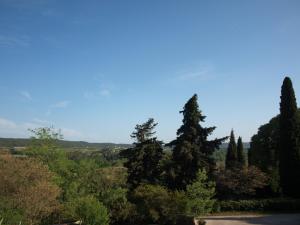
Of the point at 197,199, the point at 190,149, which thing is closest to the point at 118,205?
the point at 197,199

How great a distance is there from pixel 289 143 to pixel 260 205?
22.9 ft

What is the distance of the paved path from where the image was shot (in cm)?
3241

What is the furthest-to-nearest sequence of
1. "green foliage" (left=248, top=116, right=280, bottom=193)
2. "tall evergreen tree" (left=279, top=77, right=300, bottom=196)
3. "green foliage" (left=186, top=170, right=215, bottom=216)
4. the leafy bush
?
"green foliage" (left=248, top=116, right=280, bottom=193) → "tall evergreen tree" (left=279, top=77, right=300, bottom=196) → the leafy bush → "green foliage" (left=186, top=170, right=215, bottom=216)

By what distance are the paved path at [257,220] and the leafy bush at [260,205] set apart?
300 cm

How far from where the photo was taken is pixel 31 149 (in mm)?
42312

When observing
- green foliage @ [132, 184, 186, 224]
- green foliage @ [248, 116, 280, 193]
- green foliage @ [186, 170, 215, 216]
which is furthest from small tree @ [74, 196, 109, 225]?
green foliage @ [248, 116, 280, 193]

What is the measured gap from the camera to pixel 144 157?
45.7 metres

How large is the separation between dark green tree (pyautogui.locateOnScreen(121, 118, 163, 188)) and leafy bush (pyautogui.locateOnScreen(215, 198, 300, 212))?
25.9 ft

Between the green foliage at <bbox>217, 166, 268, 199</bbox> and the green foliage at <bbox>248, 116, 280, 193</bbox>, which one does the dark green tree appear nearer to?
the green foliage at <bbox>217, 166, 268, 199</bbox>

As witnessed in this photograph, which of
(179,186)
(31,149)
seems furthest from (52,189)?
(179,186)

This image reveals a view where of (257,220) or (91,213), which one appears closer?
(91,213)

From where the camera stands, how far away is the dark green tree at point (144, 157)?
148 feet

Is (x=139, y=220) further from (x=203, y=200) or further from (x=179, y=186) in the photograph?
(x=179, y=186)

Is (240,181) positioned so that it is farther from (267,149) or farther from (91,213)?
(91,213)
